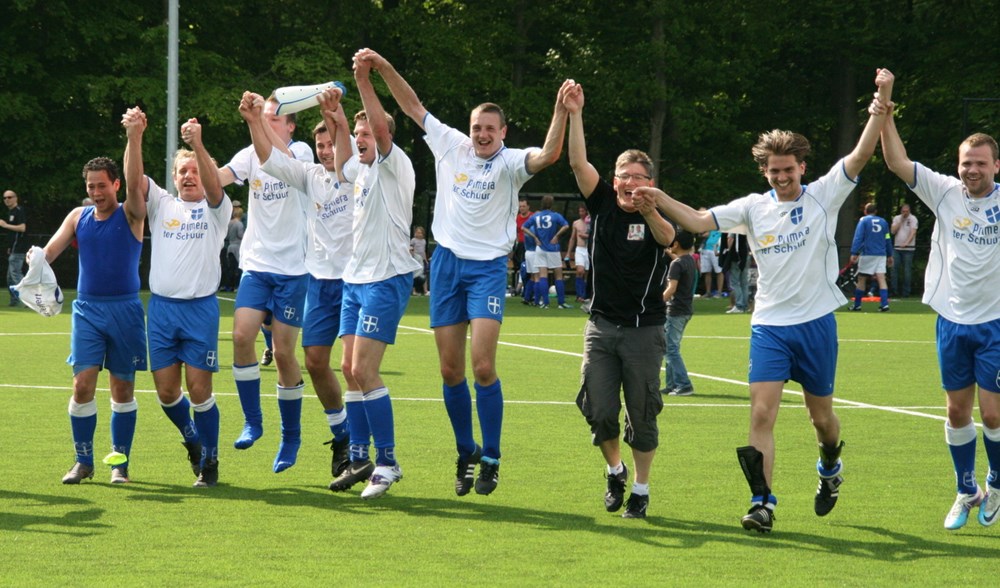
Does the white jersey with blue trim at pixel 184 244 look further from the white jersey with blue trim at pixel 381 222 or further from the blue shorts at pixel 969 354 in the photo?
the blue shorts at pixel 969 354

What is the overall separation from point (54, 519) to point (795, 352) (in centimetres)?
394

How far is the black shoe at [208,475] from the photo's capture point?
8445mm

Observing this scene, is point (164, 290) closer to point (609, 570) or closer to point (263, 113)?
point (263, 113)

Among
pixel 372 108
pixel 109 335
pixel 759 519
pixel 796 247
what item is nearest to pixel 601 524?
pixel 759 519

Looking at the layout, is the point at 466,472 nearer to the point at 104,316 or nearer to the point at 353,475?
the point at 353,475

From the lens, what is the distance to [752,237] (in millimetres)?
7574

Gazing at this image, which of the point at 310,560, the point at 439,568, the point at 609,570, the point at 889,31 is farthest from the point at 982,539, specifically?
the point at 889,31

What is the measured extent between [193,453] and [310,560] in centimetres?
251

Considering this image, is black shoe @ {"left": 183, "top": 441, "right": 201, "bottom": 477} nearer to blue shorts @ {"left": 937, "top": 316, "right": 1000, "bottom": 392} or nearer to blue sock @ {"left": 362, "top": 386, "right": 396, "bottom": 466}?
blue sock @ {"left": 362, "top": 386, "right": 396, "bottom": 466}

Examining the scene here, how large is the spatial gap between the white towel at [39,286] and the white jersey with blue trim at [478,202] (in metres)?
2.37

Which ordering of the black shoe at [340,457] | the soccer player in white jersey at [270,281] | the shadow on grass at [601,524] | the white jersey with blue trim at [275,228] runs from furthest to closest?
1. the white jersey with blue trim at [275,228]
2. the soccer player in white jersey at [270,281]
3. the black shoe at [340,457]
4. the shadow on grass at [601,524]

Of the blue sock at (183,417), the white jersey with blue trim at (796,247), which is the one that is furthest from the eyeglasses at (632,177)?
the blue sock at (183,417)

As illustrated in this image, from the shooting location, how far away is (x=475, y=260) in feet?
26.9

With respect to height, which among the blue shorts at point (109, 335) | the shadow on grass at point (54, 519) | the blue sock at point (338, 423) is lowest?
the shadow on grass at point (54, 519)
